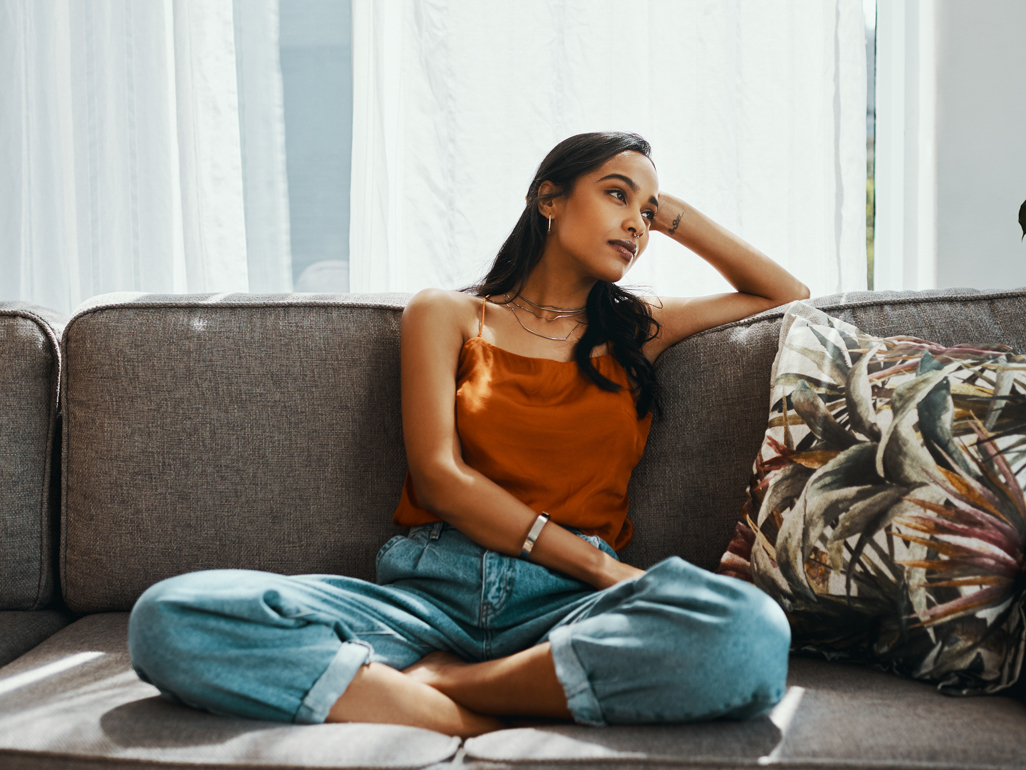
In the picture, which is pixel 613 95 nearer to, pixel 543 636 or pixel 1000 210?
pixel 1000 210

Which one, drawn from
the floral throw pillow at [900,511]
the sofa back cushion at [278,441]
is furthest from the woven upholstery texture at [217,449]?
the floral throw pillow at [900,511]

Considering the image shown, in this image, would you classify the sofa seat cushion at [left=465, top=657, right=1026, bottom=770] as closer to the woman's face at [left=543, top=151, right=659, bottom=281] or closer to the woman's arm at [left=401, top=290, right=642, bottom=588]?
the woman's arm at [left=401, top=290, right=642, bottom=588]

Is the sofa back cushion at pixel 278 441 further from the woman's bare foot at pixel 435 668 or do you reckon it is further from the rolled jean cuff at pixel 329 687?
the rolled jean cuff at pixel 329 687

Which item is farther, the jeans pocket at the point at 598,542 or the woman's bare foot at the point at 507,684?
the jeans pocket at the point at 598,542

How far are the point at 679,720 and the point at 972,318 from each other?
32.9 inches

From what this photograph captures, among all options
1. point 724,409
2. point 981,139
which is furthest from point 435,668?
point 981,139

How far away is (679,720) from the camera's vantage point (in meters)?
0.79

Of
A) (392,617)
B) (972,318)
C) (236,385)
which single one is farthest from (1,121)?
(972,318)

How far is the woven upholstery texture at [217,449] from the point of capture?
4.02 feet

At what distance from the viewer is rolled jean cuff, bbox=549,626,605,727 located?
0.81 m

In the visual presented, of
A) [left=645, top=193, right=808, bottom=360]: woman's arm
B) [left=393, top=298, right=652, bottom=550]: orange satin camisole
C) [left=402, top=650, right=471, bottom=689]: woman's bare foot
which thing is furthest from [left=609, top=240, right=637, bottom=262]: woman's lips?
[left=402, top=650, right=471, bottom=689]: woman's bare foot

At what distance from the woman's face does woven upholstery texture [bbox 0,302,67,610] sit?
93 centimetres

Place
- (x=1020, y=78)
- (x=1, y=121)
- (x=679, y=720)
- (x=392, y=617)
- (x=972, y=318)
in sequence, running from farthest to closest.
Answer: (x=1, y=121)
(x=1020, y=78)
(x=972, y=318)
(x=392, y=617)
(x=679, y=720)

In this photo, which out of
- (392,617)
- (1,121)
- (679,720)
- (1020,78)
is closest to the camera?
(679,720)
